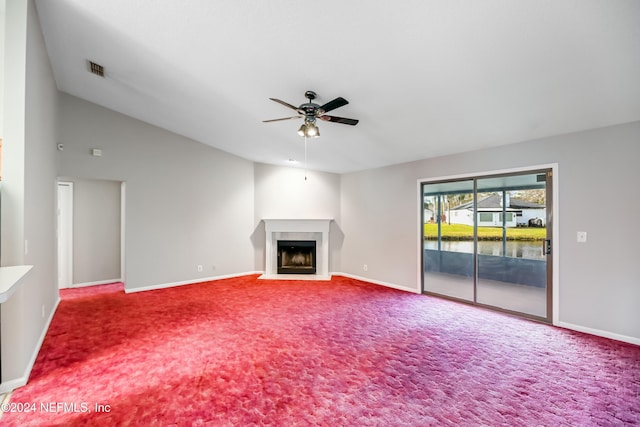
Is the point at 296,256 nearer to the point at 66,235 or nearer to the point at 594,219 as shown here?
the point at 66,235

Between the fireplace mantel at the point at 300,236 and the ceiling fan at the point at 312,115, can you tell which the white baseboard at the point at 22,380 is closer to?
the ceiling fan at the point at 312,115

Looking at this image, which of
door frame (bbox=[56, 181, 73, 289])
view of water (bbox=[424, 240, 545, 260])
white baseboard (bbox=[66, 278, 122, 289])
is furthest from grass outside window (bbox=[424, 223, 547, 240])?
door frame (bbox=[56, 181, 73, 289])

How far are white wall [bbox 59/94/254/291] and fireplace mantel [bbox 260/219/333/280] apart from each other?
0.52 meters

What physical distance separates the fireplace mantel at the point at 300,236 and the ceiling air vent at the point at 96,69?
377 centimetres

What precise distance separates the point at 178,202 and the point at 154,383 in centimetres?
393

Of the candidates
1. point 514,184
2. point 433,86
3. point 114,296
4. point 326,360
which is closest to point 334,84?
point 433,86

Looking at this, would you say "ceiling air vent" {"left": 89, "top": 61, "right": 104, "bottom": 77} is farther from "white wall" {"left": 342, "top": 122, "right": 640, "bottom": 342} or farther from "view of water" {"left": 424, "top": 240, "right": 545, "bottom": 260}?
"view of water" {"left": 424, "top": 240, "right": 545, "bottom": 260}

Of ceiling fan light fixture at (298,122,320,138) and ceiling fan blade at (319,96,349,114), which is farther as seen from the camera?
ceiling fan light fixture at (298,122,320,138)

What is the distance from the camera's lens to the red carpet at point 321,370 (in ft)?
6.04

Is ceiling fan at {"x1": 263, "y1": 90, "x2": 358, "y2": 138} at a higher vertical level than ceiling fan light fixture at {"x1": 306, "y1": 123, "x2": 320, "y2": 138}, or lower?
higher

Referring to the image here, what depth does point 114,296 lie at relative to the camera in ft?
15.0

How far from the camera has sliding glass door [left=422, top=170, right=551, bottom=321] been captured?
3881 mm

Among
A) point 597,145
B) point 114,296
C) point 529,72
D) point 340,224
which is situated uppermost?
point 529,72

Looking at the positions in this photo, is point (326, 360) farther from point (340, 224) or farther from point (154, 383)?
point (340, 224)
